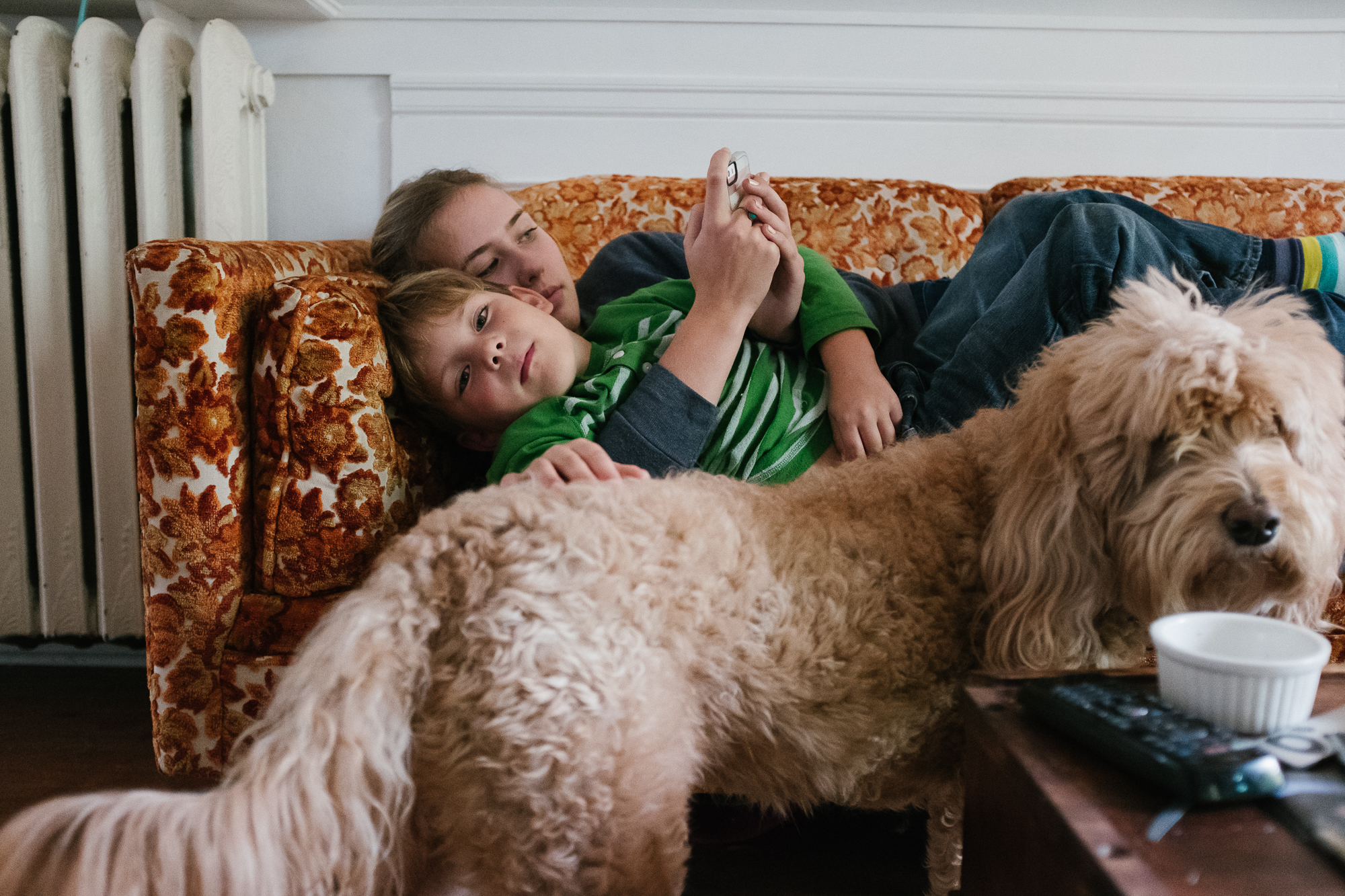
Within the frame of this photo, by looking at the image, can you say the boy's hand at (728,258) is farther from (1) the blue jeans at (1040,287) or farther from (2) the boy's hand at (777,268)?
Result: (1) the blue jeans at (1040,287)

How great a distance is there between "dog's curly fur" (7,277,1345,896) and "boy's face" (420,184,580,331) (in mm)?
822

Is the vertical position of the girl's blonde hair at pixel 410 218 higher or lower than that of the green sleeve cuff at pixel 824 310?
higher

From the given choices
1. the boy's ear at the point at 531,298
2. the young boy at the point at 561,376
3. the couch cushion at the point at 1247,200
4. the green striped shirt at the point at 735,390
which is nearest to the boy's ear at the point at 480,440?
the young boy at the point at 561,376

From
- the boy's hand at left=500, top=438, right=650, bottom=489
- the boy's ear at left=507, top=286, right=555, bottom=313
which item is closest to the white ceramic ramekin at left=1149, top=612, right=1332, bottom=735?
the boy's hand at left=500, top=438, right=650, bottom=489

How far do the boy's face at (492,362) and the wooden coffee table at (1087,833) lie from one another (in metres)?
0.82

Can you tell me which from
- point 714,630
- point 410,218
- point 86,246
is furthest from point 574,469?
point 86,246

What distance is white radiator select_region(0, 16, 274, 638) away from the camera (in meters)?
1.89

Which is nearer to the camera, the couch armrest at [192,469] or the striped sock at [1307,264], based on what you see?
the couch armrest at [192,469]

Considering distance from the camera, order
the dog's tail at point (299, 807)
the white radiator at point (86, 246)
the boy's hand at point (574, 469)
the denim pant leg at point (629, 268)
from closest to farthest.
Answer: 1. the dog's tail at point (299, 807)
2. the boy's hand at point (574, 469)
3. the denim pant leg at point (629, 268)
4. the white radiator at point (86, 246)

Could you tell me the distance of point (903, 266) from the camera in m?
2.12

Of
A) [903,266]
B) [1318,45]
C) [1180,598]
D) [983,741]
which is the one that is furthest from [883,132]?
[983,741]

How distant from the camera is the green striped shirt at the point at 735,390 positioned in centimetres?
119

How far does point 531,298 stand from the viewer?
1.51 metres

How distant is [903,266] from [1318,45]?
1513 millimetres
